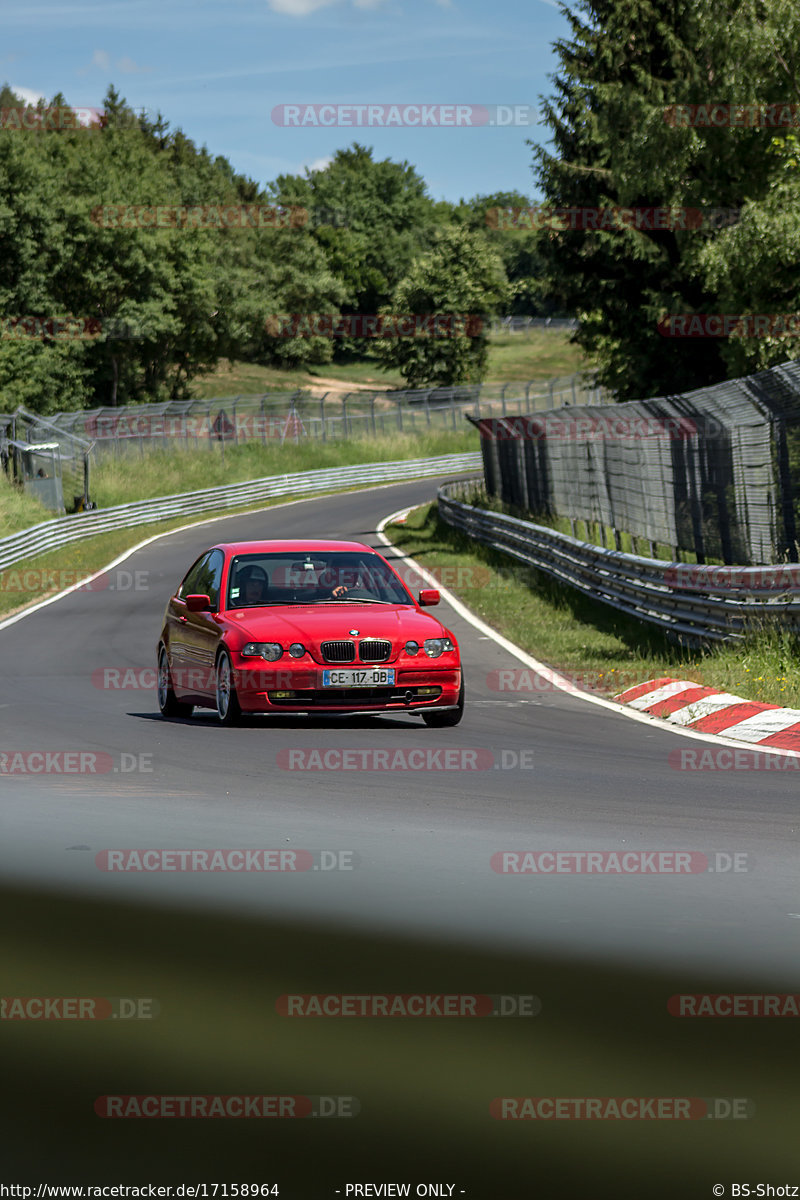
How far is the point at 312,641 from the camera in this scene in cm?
1138

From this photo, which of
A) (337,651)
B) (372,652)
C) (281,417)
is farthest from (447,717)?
(281,417)

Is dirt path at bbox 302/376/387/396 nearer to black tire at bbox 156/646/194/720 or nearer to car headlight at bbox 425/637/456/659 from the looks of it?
black tire at bbox 156/646/194/720

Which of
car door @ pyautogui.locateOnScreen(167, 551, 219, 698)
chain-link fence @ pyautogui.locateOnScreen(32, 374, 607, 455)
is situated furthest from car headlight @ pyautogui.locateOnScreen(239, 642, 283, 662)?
chain-link fence @ pyautogui.locateOnScreen(32, 374, 607, 455)

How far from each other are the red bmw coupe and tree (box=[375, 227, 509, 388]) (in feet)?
303

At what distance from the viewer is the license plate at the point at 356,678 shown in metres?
11.4

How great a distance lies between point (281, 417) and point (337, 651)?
5709 centimetres

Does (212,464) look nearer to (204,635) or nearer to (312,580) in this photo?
(312,580)

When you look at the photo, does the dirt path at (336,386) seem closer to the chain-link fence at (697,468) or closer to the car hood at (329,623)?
the chain-link fence at (697,468)

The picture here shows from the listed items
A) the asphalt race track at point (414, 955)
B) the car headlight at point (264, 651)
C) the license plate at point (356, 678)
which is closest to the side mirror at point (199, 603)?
the car headlight at point (264, 651)

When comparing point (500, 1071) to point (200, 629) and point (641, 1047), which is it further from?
point (200, 629)

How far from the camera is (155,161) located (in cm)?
9025

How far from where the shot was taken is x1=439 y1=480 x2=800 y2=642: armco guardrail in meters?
13.6

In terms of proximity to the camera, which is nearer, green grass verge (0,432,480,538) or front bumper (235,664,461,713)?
front bumper (235,664,461,713)

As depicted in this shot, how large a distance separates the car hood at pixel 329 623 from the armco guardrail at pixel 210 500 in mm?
24765
